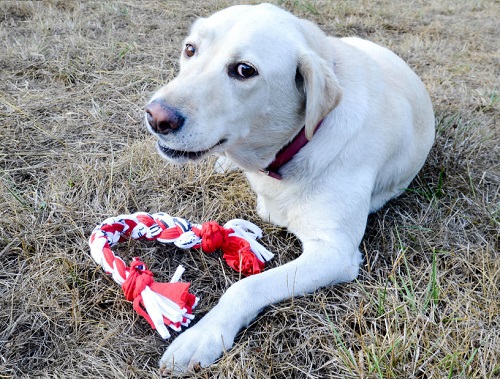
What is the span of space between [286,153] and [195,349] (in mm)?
909

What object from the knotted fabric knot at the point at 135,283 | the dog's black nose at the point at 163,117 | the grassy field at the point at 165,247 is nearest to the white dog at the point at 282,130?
the dog's black nose at the point at 163,117

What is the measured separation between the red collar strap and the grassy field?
0.32 m

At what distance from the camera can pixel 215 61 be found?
177cm

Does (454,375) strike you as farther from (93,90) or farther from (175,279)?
(93,90)

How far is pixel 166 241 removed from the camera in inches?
78.7

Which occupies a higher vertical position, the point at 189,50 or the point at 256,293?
the point at 189,50

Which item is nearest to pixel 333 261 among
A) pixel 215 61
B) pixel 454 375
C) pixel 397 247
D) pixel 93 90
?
pixel 397 247

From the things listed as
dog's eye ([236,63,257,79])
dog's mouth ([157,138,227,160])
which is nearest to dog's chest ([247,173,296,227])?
dog's mouth ([157,138,227,160])

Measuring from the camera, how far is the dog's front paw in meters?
1.52

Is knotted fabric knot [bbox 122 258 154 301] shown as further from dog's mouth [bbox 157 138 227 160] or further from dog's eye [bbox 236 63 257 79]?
dog's eye [bbox 236 63 257 79]

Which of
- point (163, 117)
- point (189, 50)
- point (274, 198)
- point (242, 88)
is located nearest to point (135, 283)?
point (163, 117)

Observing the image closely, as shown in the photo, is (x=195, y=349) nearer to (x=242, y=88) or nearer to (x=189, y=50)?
(x=242, y=88)

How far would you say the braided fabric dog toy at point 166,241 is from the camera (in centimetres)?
Result: 166

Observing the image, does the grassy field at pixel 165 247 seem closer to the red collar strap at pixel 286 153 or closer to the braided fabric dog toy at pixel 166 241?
the braided fabric dog toy at pixel 166 241
